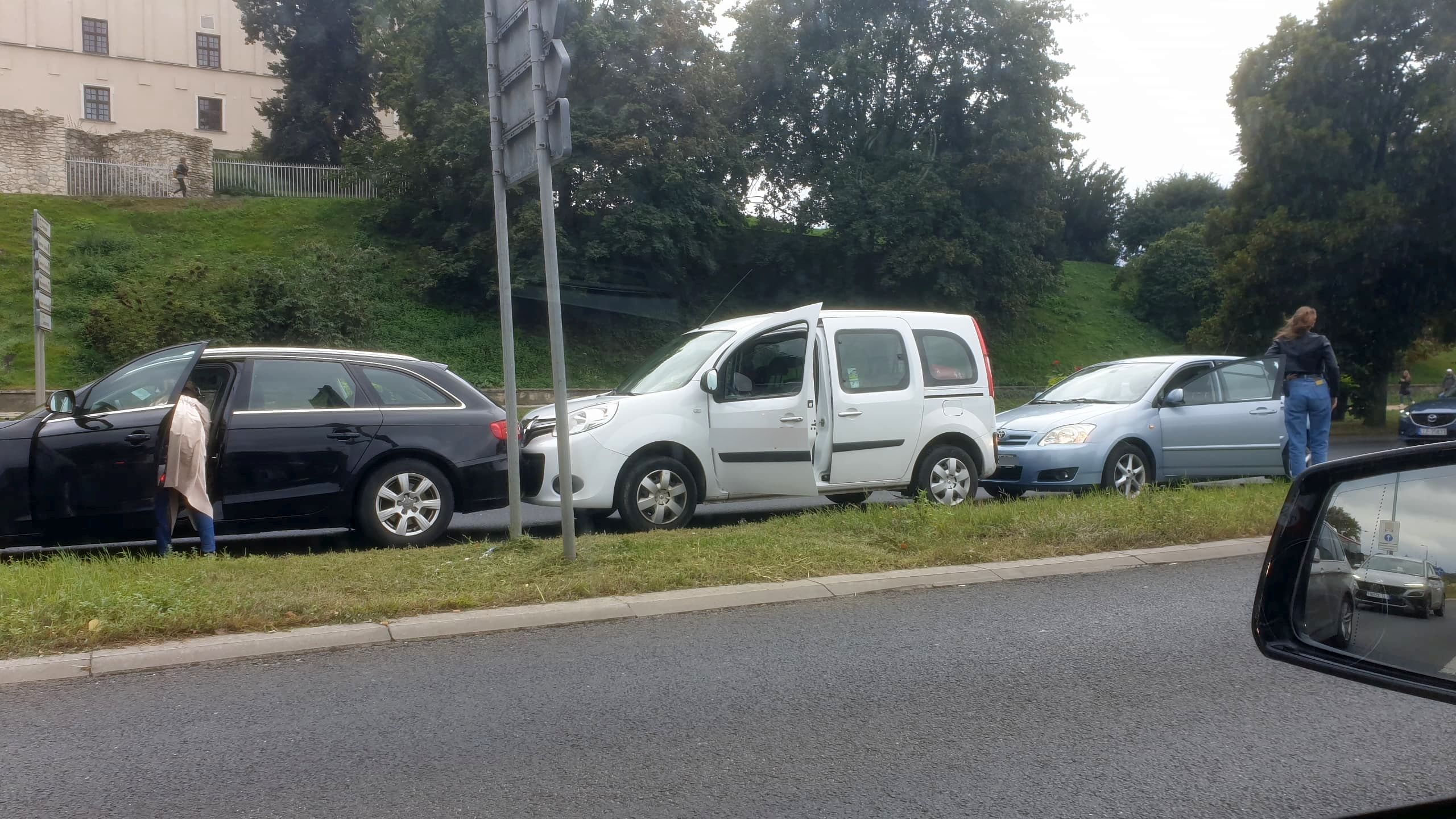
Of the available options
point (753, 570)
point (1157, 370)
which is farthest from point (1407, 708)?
point (1157, 370)

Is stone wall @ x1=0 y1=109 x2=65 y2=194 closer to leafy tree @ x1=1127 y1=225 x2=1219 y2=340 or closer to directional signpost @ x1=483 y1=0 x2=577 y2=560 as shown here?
directional signpost @ x1=483 y1=0 x2=577 y2=560

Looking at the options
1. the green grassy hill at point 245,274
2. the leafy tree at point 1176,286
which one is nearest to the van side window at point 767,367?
the green grassy hill at point 245,274

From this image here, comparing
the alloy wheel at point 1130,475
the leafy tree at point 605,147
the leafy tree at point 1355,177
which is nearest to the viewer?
the alloy wheel at point 1130,475

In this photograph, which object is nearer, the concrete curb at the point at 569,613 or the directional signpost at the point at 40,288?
the concrete curb at the point at 569,613

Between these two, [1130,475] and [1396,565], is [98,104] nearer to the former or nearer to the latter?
[1130,475]

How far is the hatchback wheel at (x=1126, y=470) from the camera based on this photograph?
35.3 ft

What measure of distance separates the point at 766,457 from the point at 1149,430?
4.23 m

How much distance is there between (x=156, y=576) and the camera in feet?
21.7

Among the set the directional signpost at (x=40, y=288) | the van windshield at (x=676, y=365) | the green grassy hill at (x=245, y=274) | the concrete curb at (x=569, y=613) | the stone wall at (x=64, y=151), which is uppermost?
the stone wall at (x=64, y=151)

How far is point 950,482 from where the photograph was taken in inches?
406

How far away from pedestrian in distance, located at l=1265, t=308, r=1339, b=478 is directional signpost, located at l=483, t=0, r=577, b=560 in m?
7.04

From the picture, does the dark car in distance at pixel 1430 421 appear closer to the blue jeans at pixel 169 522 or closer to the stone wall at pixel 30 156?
the blue jeans at pixel 169 522

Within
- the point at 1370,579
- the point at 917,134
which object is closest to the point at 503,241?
the point at 1370,579

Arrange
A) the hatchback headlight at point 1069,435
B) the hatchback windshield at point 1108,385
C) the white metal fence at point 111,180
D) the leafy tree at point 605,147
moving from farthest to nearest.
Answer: the white metal fence at point 111,180, the leafy tree at point 605,147, the hatchback windshield at point 1108,385, the hatchback headlight at point 1069,435
